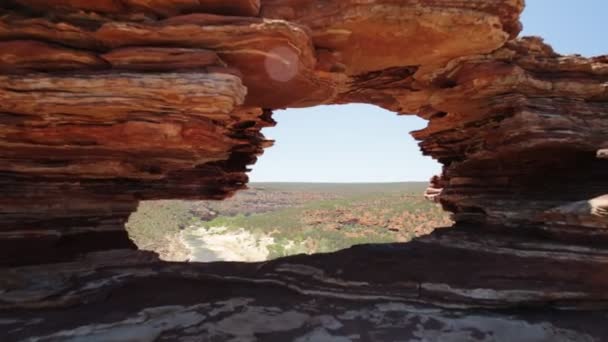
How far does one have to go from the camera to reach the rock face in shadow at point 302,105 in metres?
8.45

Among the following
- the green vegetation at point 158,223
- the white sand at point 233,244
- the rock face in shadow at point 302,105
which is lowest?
the white sand at point 233,244

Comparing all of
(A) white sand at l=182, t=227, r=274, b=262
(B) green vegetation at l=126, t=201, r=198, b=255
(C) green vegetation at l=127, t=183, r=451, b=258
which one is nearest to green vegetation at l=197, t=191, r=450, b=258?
(C) green vegetation at l=127, t=183, r=451, b=258

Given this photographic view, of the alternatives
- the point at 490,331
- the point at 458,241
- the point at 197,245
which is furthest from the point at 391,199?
the point at 490,331

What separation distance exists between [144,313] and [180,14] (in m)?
6.91

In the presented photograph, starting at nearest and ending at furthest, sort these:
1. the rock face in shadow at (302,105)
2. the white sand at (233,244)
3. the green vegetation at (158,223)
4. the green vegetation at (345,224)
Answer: the rock face in shadow at (302,105) → the green vegetation at (345,224) → the green vegetation at (158,223) → the white sand at (233,244)

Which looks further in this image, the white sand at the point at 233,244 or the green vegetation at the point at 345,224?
the white sand at the point at 233,244

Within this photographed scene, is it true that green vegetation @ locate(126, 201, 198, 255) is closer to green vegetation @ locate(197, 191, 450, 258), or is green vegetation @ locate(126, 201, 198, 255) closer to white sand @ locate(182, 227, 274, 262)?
white sand @ locate(182, 227, 274, 262)

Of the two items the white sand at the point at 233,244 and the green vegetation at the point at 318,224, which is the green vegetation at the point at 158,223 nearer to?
the green vegetation at the point at 318,224

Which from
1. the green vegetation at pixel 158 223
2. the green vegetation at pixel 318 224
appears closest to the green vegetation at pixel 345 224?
the green vegetation at pixel 318 224

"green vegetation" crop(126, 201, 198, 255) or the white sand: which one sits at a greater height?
"green vegetation" crop(126, 201, 198, 255)

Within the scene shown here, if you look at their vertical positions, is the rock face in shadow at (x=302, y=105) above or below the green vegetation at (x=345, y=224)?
above

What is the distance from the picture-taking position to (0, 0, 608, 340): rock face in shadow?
8.45m

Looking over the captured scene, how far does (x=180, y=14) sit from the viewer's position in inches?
352

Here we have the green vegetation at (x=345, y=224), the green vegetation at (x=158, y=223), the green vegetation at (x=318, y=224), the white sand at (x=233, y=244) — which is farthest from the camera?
the white sand at (x=233, y=244)
